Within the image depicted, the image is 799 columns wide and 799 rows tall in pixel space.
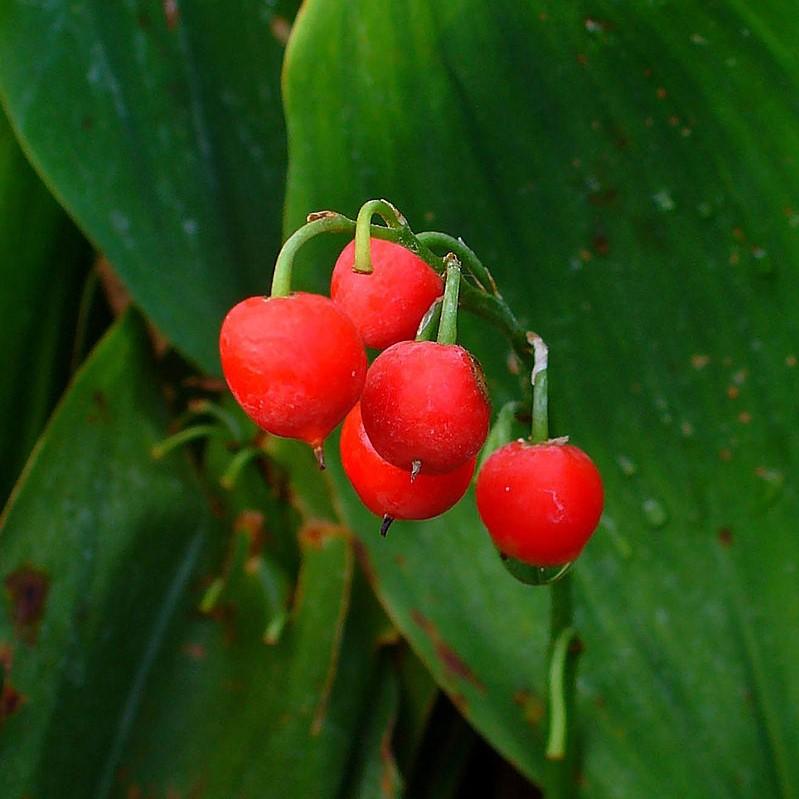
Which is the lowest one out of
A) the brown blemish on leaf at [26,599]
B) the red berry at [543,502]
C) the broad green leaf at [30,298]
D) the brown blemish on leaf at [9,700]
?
the brown blemish on leaf at [9,700]

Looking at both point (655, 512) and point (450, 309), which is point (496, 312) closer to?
point (450, 309)

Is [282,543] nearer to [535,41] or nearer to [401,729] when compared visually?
[401,729]

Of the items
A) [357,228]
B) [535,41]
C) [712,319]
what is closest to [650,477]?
[712,319]

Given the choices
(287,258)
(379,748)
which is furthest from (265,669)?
(287,258)

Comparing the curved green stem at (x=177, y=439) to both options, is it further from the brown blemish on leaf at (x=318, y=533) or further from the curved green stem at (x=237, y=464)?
the brown blemish on leaf at (x=318, y=533)

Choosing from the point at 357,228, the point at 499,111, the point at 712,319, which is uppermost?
the point at 357,228

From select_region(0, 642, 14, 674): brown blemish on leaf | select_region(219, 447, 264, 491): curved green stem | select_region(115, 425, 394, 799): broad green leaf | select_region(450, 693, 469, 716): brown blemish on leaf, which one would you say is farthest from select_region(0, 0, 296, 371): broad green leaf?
select_region(450, 693, 469, 716): brown blemish on leaf

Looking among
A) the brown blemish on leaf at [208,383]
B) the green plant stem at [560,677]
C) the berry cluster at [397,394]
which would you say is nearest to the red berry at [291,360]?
A: the berry cluster at [397,394]
